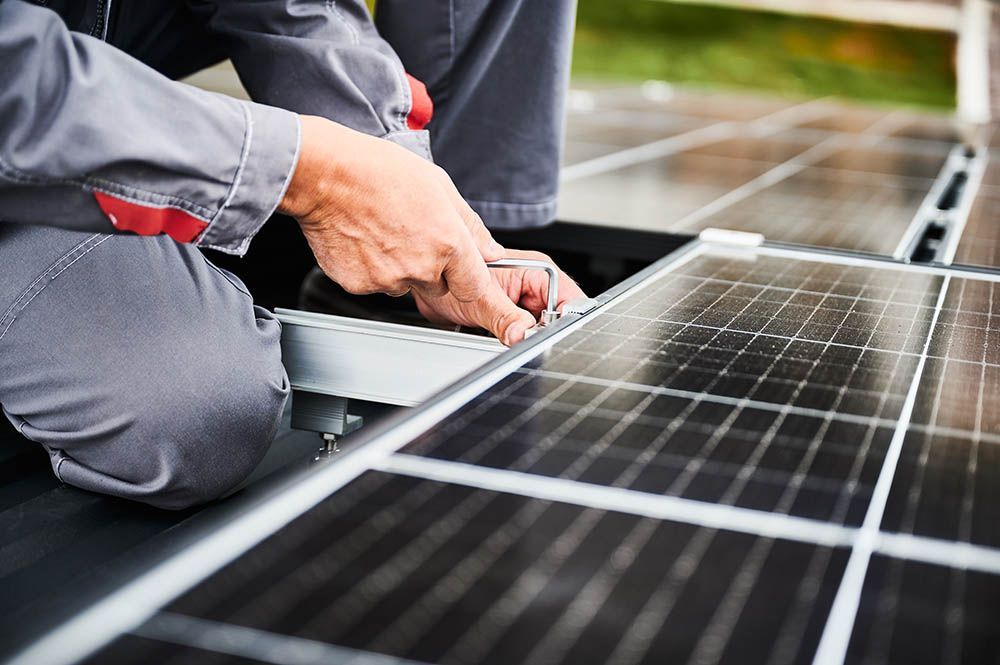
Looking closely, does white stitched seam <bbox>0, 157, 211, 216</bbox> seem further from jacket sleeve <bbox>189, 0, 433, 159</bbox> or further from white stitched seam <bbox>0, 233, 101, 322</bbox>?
jacket sleeve <bbox>189, 0, 433, 159</bbox>

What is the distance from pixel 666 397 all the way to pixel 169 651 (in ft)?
2.00

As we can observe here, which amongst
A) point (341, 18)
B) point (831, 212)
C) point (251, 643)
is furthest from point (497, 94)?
point (251, 643)

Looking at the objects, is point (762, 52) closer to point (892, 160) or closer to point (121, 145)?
point (892, 160)

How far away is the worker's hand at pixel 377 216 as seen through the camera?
1.39 metres

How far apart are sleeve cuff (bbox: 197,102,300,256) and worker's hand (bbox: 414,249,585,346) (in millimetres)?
325

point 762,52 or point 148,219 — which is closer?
point 148,219

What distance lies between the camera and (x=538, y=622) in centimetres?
74

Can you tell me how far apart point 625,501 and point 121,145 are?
0.63 m

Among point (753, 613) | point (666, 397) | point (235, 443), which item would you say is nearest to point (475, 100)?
point (235, 443)

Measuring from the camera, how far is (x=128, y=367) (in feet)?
5.24

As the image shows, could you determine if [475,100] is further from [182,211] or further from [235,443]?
[182,211]

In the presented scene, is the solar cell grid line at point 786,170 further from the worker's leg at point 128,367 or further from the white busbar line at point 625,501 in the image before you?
the white busbar line at point 625,501

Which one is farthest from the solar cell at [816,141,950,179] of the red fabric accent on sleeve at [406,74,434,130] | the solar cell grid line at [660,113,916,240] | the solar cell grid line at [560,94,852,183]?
the red fabric accent on sleeve at [406,74,434,130]

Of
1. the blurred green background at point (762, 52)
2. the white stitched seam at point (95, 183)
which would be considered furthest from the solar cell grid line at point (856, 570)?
the blurred green background at point (762, 52)
